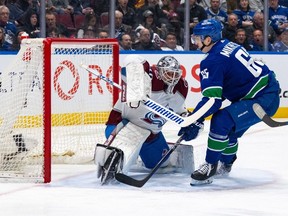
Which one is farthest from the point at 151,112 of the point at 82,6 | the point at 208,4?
the point at 208,4

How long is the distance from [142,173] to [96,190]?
75 centimetres

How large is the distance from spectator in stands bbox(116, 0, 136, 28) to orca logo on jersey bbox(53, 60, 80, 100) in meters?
2.58

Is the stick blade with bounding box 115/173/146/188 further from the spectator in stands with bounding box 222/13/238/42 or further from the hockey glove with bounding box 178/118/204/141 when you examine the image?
the spectator in stands with bounding box 222/13/238/42

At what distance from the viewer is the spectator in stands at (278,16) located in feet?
31.8

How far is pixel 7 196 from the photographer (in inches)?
178

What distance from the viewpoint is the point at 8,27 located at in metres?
7.95

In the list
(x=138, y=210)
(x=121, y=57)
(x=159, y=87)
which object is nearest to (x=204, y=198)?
(x=138, y=210)

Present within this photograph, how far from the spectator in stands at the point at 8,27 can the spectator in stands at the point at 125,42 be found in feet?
4.01

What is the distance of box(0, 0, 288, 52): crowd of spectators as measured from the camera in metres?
8.05

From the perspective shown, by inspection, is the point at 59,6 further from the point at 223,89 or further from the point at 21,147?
the point at 223,89

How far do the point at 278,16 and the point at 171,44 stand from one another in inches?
56.0

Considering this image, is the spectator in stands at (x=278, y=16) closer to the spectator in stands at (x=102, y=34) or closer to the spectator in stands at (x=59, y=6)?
the spectator in stands at (x=102, y=34)

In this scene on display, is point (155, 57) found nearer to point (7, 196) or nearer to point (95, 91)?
point (95, 91)

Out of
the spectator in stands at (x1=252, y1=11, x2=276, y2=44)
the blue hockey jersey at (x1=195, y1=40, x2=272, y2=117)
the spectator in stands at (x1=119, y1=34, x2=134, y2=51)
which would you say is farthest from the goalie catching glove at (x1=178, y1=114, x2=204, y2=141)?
the spectator in stands at (x1=252, y1=11, x2=276, y2=44)
